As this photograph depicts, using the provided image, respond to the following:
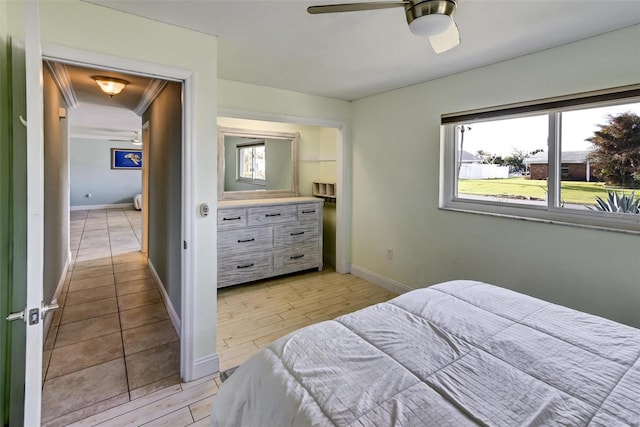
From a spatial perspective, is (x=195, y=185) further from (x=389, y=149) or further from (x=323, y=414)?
(x=389, y=149)

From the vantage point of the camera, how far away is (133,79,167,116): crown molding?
309 centimetres

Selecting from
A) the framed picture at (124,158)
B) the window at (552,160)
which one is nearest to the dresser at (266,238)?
the window at (552,160)

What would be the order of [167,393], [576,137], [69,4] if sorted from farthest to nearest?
1. [576,137]
2. [167,393]
3. [69,4]

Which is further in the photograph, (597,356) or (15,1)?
(15,1)

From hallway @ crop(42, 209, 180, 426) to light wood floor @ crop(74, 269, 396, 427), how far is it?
148 millimetres

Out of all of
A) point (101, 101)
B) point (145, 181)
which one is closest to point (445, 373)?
point (145, 181)

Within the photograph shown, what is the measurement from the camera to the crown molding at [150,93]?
3.09m

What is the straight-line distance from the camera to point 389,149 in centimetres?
360

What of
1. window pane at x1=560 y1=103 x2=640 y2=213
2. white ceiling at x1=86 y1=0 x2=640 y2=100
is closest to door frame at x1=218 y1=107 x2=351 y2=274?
white ceiling at x1=86 y1=0 x2=640 y2=100

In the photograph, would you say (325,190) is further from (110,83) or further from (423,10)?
(423,10)

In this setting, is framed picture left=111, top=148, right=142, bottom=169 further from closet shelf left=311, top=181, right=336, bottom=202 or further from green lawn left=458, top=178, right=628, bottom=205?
green lawn left=458, top=178, right=628, bottom=205

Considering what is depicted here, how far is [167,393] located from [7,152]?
5.14ft

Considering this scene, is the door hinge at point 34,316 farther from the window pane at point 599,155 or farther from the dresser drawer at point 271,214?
the window pane at point 599,155

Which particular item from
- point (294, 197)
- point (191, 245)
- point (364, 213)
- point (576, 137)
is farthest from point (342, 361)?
point (294, 197)
